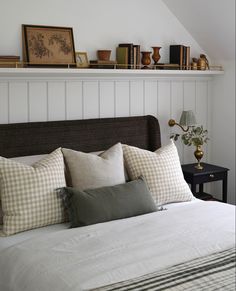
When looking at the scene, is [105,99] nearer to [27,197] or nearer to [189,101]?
[189,101]

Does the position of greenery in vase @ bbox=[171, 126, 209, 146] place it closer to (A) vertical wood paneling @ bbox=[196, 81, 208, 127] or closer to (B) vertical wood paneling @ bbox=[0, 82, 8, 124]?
(A) vertical wood paneling @ bbox=[196, 81, 208, 127]

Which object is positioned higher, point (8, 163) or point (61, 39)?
point (61, 39)

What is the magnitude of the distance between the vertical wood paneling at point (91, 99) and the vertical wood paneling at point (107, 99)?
42 mm

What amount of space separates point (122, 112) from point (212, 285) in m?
2.05

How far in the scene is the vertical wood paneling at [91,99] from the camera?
362 cm

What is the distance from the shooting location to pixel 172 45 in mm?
3984

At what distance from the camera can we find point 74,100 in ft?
11.7

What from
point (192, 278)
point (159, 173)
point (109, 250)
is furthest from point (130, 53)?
point (192, 278)

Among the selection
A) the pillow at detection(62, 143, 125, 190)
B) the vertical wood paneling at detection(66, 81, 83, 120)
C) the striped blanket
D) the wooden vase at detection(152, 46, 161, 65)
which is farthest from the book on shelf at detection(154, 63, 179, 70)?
the striped blanket

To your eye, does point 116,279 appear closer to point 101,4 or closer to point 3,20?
point 3,20

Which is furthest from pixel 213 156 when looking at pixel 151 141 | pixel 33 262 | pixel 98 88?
pixel 33 262

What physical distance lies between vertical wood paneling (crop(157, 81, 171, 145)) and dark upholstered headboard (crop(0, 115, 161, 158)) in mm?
227

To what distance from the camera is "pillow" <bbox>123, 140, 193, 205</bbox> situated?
123 inches

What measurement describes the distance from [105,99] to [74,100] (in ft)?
0.87
